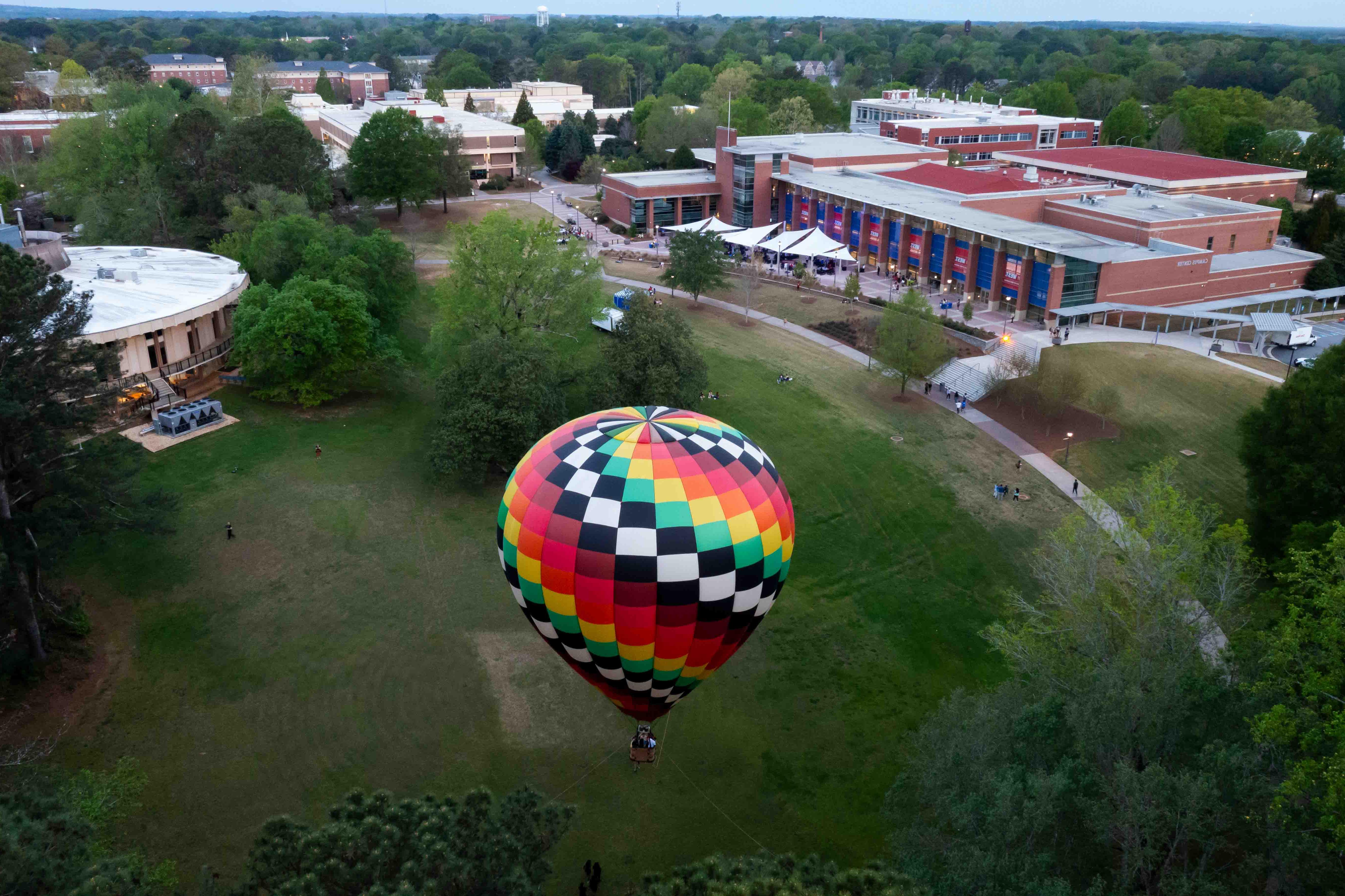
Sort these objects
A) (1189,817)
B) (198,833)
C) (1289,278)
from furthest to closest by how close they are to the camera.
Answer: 1. (1289,278)
2. (198,833)
3. (1189,817)

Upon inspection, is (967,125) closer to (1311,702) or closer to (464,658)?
(464,658)

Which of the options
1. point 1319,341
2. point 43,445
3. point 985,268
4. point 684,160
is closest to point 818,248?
point 985,268

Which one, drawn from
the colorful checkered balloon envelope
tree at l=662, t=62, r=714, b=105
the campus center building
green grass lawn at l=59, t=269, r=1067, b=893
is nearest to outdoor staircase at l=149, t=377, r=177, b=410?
green grass lawn at l=59, t=269, r=1067, b=893

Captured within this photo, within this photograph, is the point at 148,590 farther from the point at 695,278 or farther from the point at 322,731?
the point at 695,278

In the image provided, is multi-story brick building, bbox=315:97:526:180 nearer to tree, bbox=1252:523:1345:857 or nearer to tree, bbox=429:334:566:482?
tree, bbox=429:334:566:482

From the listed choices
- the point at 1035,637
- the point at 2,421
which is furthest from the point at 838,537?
the point at 2,421

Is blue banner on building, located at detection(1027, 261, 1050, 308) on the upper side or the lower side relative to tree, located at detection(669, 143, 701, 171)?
lower
